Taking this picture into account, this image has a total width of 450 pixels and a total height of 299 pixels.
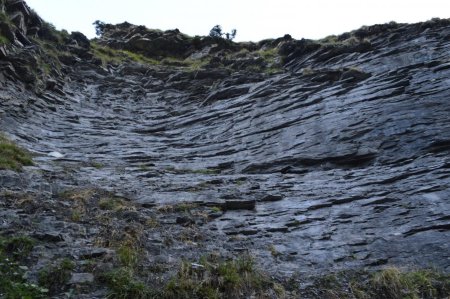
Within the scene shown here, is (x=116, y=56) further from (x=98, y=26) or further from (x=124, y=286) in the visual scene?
(x=124, y=286)

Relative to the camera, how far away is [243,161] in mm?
15977

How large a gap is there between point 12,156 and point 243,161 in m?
7.12

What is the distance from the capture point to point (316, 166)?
47.2ft

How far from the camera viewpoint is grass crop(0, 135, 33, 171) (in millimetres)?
12781

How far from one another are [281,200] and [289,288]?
4042 mm

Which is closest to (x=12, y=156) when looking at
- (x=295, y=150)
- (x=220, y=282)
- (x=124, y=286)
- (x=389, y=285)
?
(x=124, y=286)

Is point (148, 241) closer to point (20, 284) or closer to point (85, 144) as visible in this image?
point (20, 284)

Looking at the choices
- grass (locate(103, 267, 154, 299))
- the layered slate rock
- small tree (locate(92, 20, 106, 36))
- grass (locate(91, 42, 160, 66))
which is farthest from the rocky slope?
small tree (locate(92, 20, 106, 36))

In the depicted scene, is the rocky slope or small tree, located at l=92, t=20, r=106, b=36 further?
small tree, located at l=92, t=20, r=106, b=36

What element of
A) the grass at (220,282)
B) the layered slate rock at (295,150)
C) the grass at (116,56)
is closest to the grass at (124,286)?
the grass at (220,282)

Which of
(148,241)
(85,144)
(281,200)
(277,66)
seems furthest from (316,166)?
(277,66)

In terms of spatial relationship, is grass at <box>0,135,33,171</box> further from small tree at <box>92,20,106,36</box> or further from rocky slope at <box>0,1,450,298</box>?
small tree at <box>92,20,106,36</box>

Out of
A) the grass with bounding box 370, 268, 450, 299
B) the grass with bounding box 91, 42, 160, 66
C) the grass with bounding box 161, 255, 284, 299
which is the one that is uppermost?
the grass with bounding box 91, 42, 160, 66

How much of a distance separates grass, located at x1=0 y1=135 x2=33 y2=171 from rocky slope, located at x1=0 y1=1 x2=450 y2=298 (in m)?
0.40
